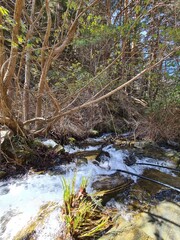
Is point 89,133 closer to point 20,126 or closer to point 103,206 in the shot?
point 20,126

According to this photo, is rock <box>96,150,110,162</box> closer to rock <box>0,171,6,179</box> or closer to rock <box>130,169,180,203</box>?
rock <box>130,169,180,203</box>

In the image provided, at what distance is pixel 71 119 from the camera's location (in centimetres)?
589

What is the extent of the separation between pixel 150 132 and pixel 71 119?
2591 millimetres

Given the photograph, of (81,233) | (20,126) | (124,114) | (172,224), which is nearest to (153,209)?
(172,224)

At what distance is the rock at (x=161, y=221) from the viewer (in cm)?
214

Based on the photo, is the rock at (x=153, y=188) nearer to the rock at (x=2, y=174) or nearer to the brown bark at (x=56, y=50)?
the rock at (x=2, y=174)

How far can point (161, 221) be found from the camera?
2.35 m

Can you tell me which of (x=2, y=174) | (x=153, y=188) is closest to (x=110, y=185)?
(x=153, y=188)

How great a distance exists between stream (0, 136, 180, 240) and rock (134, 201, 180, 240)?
0.21 m

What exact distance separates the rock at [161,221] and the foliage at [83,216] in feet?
1.49

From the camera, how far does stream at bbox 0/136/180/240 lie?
2.28 m

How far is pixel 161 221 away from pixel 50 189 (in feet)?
5.80

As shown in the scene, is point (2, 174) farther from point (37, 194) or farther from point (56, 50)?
point (56, 50)

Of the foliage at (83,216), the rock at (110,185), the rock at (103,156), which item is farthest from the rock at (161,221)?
the rock at (103,156)
